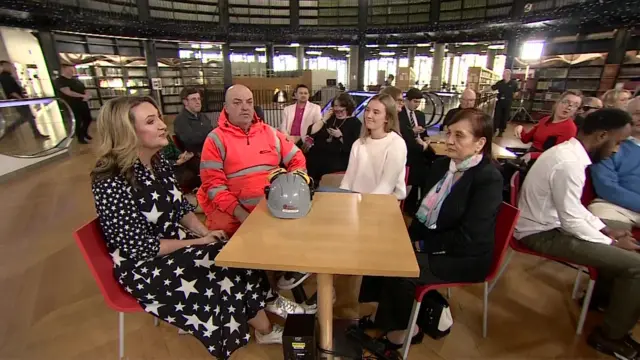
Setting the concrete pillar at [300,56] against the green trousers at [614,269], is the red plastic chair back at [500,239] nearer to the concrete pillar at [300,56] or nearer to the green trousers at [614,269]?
the green trousers at [614,269]

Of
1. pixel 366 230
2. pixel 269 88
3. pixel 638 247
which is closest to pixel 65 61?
pixel 269 88

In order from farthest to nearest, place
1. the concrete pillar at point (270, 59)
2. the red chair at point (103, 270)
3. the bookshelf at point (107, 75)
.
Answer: the concrete pillar at point (270, 59), the bookshelf at point (107, 75), the red chair at point (103, 270)

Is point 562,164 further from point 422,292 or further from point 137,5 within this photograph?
point 137,5

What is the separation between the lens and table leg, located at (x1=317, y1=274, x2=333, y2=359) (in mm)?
1372

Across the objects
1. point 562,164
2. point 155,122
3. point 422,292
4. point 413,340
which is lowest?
point 413,340

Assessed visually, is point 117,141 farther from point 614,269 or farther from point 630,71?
point 630,71

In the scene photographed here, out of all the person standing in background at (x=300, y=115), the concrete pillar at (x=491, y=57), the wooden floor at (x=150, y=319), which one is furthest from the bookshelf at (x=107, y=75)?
the concrete pillar at (x=491, y=57)

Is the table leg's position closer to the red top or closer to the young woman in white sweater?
the young woman in white sweater

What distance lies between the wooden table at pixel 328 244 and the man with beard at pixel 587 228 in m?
0.90

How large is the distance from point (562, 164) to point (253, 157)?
1749mm

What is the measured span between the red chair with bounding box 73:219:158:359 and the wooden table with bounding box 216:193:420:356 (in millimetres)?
622

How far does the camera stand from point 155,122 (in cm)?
150

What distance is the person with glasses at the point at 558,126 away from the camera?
299cm

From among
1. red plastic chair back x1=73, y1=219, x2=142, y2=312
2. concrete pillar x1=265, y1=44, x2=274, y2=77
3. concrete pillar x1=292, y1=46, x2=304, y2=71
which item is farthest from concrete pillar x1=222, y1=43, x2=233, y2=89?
red plastic chair back x1=73, y1=219, x2=142, y2=312
